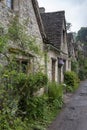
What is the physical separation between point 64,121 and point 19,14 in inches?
182

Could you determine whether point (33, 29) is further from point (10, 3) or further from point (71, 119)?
point (71, 119)

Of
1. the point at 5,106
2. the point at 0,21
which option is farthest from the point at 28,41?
the point at 5,106

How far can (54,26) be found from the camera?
18391 mm

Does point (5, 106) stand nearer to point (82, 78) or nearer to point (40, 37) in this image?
point (40, 37)

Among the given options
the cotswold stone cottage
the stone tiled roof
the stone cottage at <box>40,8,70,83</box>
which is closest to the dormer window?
the cotswold stone cottage

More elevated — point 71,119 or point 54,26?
point 54,26

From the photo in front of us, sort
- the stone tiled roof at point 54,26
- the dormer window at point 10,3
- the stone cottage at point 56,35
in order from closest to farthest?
the dormer window at point 10,3 < the stone cottage at point 56,35 < the stone tiled roof at point 54,26

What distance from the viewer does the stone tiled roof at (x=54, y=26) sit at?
17542 millimetres

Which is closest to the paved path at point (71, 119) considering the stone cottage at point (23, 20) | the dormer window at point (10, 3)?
the stone cottage at point (23, 20)

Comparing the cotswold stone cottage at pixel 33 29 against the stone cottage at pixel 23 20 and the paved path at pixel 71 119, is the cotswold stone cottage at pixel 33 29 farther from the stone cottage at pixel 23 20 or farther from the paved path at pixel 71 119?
the paved path at pixel 71 119

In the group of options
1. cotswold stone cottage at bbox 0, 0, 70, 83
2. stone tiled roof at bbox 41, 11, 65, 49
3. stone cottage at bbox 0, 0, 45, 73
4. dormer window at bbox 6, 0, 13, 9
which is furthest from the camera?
stone tiled roof at bbox 41, 11, 65, 49

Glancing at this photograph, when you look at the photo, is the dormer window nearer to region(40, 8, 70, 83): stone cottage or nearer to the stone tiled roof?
region(40, 8, 70, 83): stone cottage

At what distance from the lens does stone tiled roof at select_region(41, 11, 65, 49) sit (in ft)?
57.6

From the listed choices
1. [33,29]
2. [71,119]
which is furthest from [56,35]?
[71,119]
